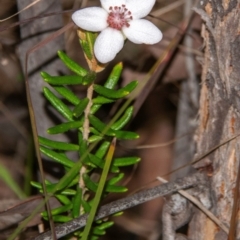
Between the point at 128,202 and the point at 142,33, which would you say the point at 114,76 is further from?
the point at 128,202

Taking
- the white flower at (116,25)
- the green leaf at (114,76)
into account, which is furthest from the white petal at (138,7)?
the green leaf at (114,76)

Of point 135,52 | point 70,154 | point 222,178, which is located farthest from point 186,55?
point 222,178

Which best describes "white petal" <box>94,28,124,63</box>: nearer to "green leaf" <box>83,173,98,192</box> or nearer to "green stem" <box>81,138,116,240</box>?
"green stem" <box>81,138,116,240</box>

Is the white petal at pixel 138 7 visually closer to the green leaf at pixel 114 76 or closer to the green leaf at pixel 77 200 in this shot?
the green leaf at pixel 114 76

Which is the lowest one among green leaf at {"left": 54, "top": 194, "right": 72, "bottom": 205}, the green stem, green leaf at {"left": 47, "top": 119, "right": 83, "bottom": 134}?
the green stem

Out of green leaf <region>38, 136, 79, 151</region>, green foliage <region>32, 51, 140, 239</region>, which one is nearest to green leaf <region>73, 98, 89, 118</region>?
green foliage <region>32, 51, 140, 239</region>

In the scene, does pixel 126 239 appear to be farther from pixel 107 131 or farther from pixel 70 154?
pixel 107 131

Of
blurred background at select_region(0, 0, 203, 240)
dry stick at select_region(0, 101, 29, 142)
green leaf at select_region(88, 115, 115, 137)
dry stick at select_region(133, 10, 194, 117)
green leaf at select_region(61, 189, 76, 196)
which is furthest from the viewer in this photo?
dry stick at select_region(0, 101, 29, 142)
